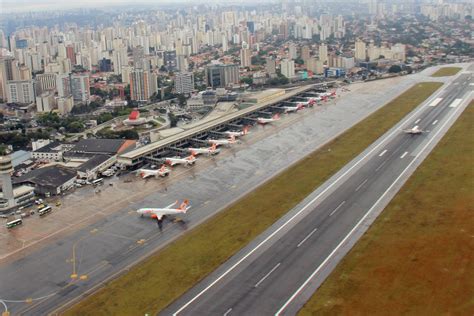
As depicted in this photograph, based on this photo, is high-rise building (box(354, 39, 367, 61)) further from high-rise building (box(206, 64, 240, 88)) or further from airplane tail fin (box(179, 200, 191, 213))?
airplane tail fin (box(179, 200, 191, 213))

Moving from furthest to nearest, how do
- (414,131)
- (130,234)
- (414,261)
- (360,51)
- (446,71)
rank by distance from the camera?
(360,51) < (446,71) < (414,131) < (130,234) < (414,261)

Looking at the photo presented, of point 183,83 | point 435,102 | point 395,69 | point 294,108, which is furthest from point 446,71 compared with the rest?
point 183,83

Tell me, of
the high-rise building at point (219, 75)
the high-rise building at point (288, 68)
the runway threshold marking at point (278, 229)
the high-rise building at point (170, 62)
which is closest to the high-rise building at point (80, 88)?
the high-rise building at point (219, 75)

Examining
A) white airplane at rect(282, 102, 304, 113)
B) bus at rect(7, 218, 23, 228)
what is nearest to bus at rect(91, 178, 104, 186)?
Answer: bus at rect(7, 218, 23, 228)

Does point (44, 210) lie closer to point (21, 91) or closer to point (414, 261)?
point (414, 261)

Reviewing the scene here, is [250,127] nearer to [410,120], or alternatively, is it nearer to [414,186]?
[410,120]

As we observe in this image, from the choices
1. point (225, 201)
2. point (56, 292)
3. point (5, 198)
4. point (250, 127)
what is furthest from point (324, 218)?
point (250, 127)
